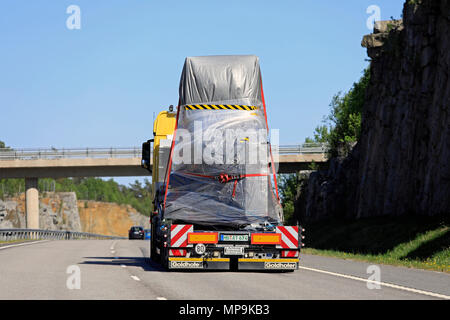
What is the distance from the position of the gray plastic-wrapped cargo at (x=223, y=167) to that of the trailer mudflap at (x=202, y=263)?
915 millimetres

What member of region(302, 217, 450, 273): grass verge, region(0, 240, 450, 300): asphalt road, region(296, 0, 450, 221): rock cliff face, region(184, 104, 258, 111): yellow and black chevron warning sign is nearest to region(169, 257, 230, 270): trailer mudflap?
region(0, 240, 450, 300): asphalt road

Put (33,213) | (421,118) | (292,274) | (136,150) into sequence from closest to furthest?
(292,274) < (421,118) < (136,150) < (33,213)

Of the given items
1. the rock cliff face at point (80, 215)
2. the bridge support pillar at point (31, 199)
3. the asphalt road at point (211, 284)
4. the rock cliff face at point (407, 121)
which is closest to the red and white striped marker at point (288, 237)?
the asphalt road at point (211, 284)

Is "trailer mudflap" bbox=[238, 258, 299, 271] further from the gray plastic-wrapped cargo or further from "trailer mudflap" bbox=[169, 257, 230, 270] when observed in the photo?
the gray plastic-wrapped cargo

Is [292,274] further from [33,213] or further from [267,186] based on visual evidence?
[33,213]

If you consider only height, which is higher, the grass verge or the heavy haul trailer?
the heavy haul trailer

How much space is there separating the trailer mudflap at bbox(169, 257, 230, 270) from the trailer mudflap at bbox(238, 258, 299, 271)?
1.42 feet

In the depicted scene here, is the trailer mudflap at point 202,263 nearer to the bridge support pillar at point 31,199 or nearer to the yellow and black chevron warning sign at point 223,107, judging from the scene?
the yellow and black chevron warning sign at point 223,107

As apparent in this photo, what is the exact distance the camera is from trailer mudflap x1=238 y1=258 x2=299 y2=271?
18.1 m

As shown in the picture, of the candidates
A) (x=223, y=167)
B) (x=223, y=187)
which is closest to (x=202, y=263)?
(x=223, y=187)

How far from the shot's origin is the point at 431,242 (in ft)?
92.6

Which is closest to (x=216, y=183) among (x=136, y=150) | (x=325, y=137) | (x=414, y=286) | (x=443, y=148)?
(x=414, y=286)

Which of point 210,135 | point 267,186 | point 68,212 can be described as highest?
point 210,135
